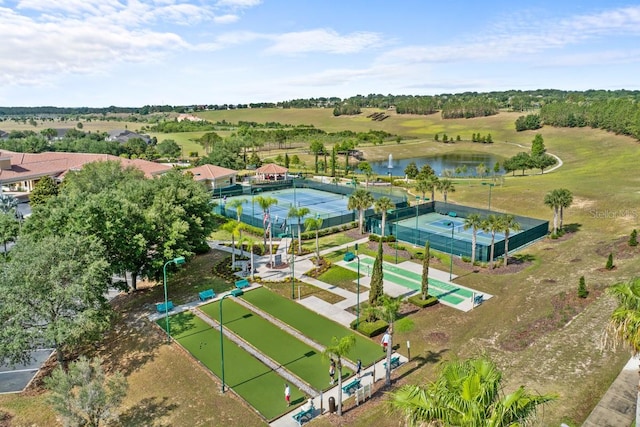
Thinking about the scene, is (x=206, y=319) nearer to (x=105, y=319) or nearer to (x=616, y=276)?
(x=105, y=319)

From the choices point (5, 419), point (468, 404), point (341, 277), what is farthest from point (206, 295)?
point (468, 404)

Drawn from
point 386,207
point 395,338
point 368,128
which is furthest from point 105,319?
point 368,128

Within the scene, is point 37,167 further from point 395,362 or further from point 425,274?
point 395,362

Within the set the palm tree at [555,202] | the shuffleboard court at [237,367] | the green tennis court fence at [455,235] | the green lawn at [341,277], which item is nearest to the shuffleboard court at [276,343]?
the shuffleboard court at [237,367]

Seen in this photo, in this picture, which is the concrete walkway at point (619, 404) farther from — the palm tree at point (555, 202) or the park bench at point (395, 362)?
the palm tree at point (555, 202)

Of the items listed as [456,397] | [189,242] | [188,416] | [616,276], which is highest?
[456,397]

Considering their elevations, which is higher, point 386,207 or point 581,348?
point 386,207
